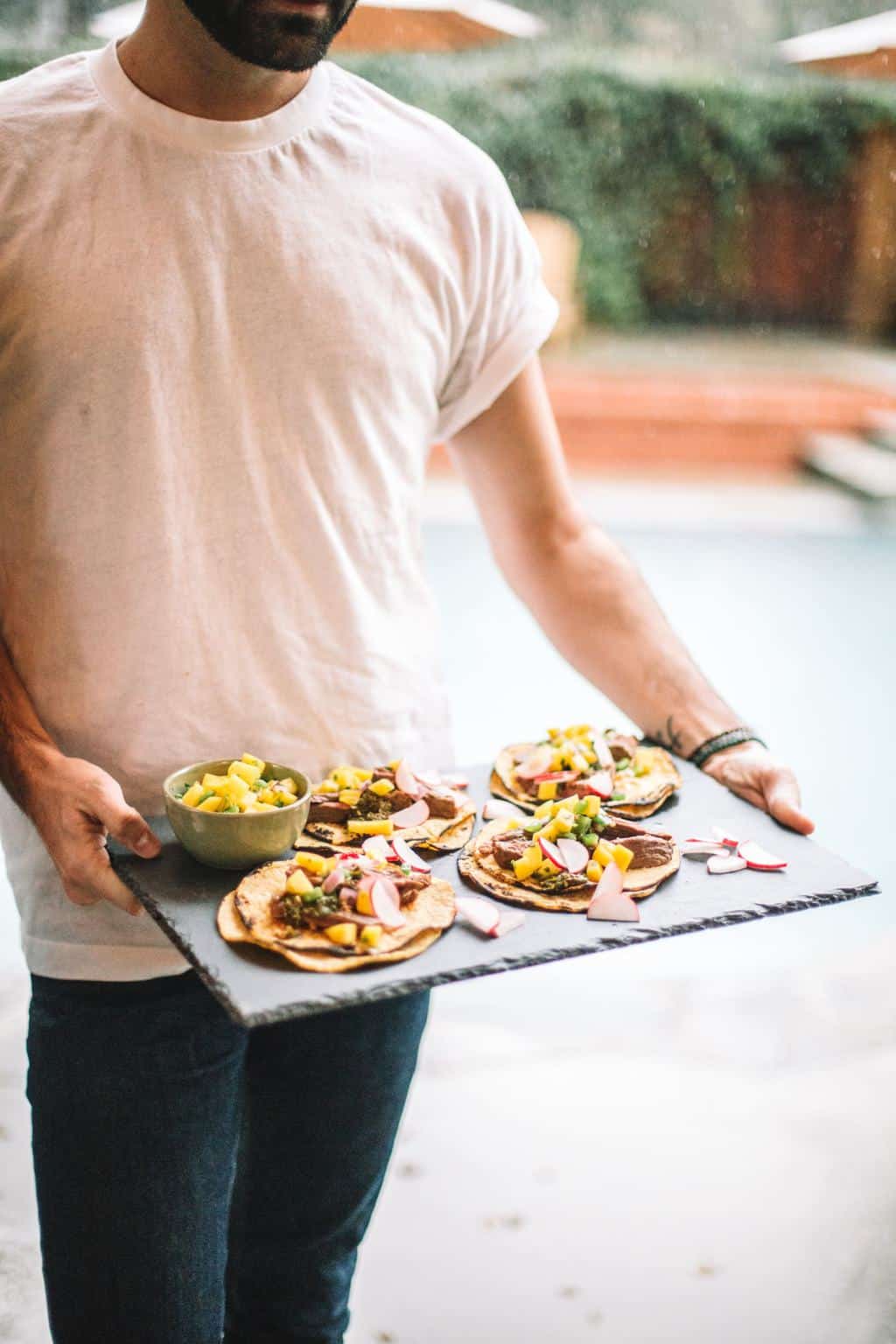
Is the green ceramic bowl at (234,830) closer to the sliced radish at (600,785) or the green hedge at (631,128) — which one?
the sliced radish at (600,785)

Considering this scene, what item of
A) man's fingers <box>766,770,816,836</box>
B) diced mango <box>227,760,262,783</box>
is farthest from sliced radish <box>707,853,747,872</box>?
diced mango <box>227,760,262,783</box>

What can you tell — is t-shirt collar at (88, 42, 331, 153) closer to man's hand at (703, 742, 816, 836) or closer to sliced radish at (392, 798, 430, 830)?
sliced radish at (392, 798, 430, 830)

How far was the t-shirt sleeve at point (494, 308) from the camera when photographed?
1.39m

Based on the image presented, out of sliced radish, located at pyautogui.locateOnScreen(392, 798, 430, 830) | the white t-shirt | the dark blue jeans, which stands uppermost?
the white t-shirt

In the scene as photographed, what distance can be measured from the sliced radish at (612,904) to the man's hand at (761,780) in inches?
10.2

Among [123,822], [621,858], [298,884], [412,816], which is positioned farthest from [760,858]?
[123,822]

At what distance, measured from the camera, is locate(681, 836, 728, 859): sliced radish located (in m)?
1.24

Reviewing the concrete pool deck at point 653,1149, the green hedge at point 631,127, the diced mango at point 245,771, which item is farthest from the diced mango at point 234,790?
the green hedge at point 631,127

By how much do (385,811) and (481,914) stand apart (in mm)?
207

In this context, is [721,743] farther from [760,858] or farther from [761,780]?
[760,858]

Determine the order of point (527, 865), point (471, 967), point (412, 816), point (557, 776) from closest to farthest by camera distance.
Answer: point (471, 967) < point (527, 865) < point (412, 816) < point (557, 776)

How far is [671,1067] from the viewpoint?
105 inches

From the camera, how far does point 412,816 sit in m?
1.28

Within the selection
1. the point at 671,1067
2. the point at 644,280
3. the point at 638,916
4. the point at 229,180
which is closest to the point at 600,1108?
the point at 671,1067
